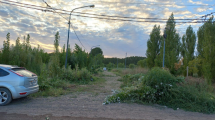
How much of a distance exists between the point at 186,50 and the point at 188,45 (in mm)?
Result: 1341

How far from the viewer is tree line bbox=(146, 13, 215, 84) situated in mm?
18375

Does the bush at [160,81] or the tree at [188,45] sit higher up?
the tree at [188,45]

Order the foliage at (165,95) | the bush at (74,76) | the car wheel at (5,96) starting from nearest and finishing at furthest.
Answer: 1. the car wheel at (5,96)
2. the foliage at (165,95)
3. the bush at (74,76)

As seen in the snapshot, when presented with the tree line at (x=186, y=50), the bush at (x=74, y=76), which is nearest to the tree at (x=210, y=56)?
the tree line at (x=186, y=50)

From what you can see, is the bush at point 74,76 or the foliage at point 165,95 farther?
the bush at point 74,76

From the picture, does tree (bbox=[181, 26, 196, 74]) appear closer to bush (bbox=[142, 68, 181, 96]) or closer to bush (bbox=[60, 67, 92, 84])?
bush (bbox=[60, 67, 92, 84])

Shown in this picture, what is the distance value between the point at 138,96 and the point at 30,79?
17.2ft

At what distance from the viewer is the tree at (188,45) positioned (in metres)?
29.0

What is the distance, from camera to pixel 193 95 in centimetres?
702

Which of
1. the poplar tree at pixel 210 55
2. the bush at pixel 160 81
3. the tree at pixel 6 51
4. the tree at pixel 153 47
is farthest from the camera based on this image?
the tree at pixel 153 47

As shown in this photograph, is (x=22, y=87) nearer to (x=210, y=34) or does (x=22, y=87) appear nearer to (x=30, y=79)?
(x=30, y=79)

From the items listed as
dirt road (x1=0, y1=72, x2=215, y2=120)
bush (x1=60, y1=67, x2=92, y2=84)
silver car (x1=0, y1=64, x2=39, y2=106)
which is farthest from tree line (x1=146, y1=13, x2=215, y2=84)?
silver car (x1=0, y1=64, x2=39, y2=106)

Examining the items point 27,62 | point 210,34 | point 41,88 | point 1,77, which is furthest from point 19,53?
point 210,34

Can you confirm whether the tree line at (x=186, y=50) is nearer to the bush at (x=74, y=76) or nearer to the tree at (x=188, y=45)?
the tree at (x=188, y=45)
